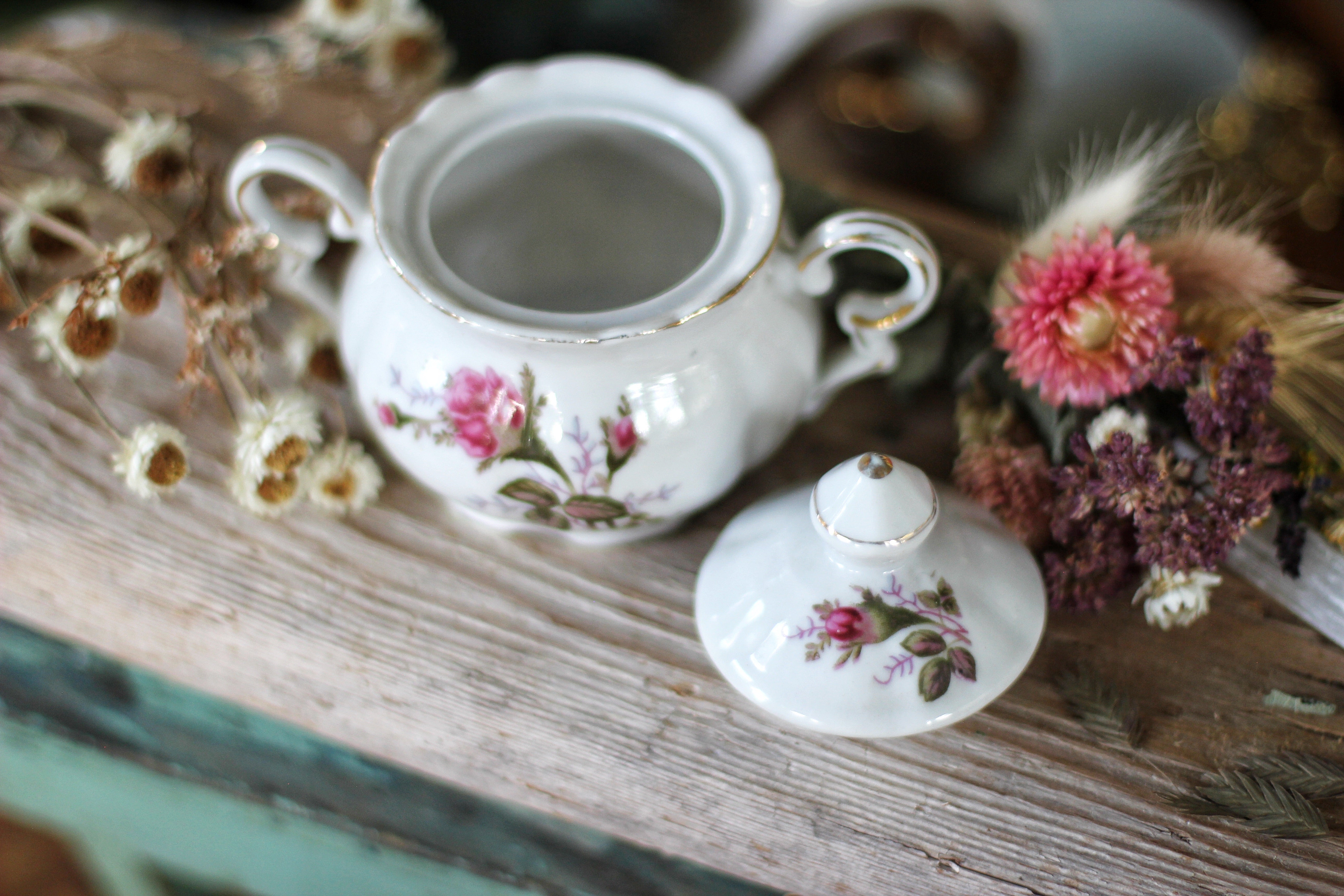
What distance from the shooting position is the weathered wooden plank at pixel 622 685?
482 mm

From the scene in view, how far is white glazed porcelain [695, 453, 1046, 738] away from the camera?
462mm

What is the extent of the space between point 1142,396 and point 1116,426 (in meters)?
0.04

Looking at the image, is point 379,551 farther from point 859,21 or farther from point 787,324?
point 859,21

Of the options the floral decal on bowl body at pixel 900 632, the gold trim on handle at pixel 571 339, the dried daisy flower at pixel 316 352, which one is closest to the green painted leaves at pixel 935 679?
the floral decal on bowl body at pixel 900 632

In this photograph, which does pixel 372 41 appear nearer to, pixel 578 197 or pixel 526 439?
pixel 578 197

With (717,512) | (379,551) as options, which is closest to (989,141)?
(717,512)

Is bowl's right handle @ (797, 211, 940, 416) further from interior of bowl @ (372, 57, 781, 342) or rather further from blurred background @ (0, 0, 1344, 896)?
blurred background @ (0, 0, 1344, 896)

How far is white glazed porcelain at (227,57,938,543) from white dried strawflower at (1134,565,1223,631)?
0.19 m

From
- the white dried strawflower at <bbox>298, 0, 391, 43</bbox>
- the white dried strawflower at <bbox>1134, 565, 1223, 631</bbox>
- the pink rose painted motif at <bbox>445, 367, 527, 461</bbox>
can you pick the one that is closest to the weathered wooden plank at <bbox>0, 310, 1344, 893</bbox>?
the white dried strawflower at <bbox>1134, 565, 1223, 631</bbox>

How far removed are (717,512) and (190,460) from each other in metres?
0.34

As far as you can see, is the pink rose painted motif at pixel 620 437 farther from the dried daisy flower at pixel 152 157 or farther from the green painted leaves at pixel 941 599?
the dried daisy flower at pixel 152 157

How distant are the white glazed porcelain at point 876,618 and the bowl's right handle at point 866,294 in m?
0.10

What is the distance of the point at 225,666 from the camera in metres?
0.55

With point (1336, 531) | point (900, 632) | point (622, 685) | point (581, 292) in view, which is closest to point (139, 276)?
point (581, 292)
